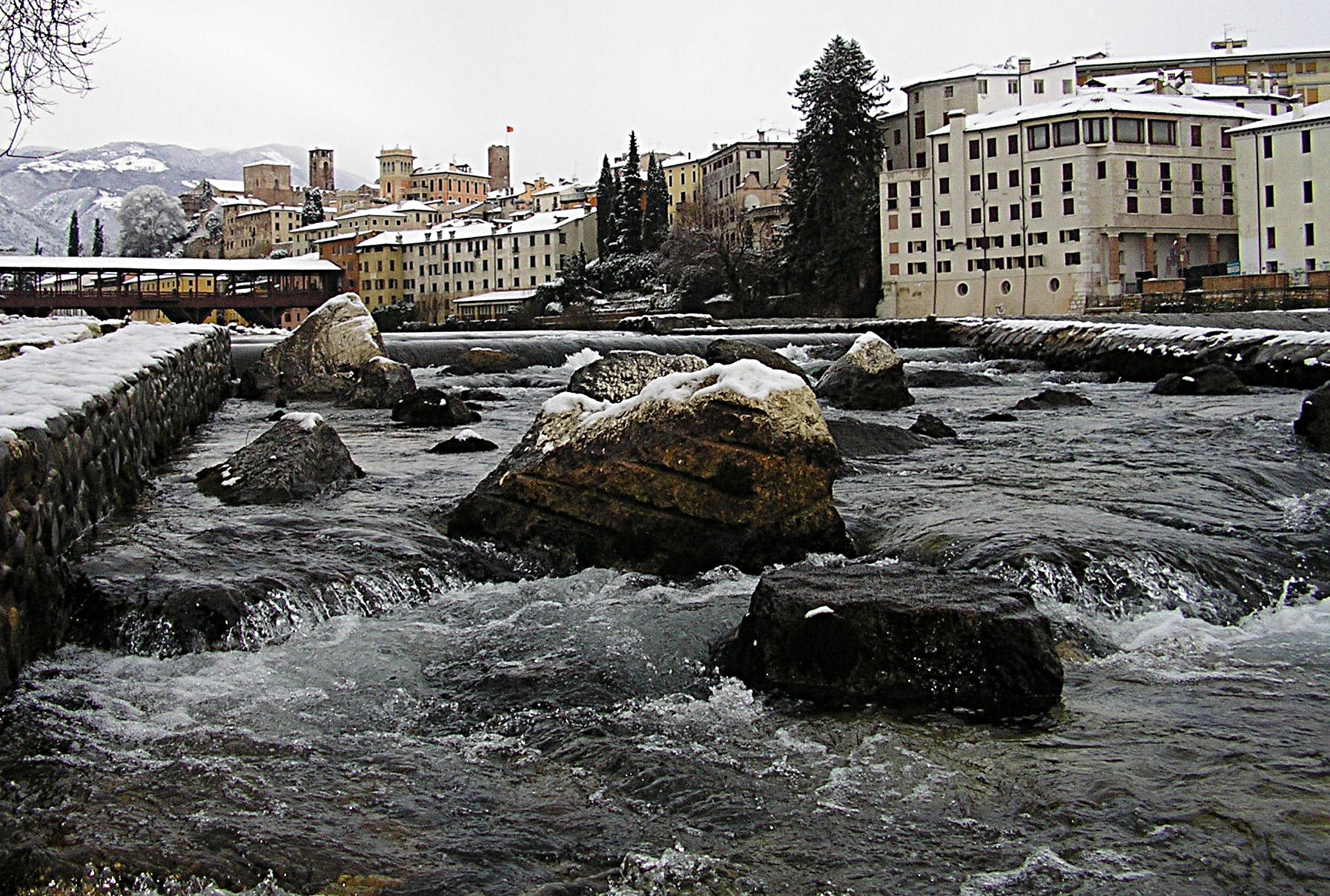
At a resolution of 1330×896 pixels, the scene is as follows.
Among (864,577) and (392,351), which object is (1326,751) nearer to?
(864,577)

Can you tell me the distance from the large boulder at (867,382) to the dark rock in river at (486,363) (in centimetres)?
1472

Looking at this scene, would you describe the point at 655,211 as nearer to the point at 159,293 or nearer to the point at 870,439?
the point at 159,293

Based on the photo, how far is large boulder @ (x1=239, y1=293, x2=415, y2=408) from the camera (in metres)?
23.9

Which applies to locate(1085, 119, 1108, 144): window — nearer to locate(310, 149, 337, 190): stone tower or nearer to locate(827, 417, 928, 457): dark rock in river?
locate(827, 417, 928, 457): dark rock in river

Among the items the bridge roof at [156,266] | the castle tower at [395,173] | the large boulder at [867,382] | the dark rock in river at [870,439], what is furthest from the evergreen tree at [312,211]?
the dark rock in river at [870,439]

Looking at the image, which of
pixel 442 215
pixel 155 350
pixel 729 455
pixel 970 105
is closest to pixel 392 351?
pixel 155 350

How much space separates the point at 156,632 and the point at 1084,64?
9279 cm

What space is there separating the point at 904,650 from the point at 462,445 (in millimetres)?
9855

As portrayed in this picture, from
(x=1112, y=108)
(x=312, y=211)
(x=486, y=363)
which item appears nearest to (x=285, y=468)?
(x=486, y=363)

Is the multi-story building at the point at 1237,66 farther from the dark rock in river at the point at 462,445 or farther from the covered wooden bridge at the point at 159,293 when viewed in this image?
the dark rock in river at the point at 462,445

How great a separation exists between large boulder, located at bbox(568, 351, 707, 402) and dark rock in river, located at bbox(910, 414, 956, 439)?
3668 millimetres

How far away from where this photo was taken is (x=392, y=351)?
3838 centimetres

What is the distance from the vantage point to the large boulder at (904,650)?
20.2 feet

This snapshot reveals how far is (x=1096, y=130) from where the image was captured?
2670 inches
